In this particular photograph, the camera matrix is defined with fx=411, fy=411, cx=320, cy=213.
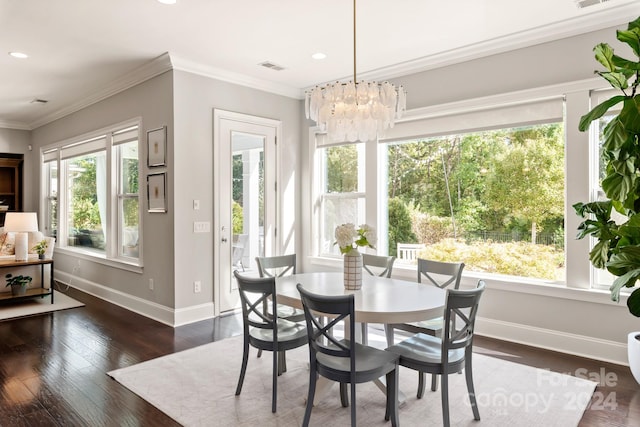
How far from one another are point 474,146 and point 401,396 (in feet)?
8.97

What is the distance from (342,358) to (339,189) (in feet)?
11.2

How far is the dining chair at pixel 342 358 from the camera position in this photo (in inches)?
84.2

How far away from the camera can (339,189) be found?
553 centimetres

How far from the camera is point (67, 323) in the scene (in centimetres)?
455

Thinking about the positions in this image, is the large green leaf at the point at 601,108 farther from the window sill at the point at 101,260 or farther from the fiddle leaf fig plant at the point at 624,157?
the window sill at the point at 101,260

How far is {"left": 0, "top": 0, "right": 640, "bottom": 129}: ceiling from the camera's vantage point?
327 cm

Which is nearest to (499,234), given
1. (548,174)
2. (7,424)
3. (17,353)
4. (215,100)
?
(548,174)

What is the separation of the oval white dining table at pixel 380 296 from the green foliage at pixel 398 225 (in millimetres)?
1719

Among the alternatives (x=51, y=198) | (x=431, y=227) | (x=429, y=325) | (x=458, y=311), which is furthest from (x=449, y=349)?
(x=51, y=198)

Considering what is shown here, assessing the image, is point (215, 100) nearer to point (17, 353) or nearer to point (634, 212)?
point (17, 353)

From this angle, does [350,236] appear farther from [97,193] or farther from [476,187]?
[97,193]

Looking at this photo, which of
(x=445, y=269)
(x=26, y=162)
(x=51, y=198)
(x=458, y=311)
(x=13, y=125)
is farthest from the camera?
(x=26, y=162)

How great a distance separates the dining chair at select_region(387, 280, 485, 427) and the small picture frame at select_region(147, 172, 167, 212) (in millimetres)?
3137

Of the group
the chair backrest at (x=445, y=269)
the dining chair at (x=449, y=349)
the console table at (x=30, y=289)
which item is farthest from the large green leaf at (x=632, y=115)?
the console table at (x=30, y=289)
